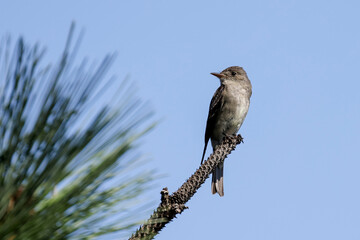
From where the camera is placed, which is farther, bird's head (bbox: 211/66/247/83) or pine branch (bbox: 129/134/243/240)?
bird's head (bbox: 211/66/247/83)

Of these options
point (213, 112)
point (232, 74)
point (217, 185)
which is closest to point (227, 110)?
point (213, 112)

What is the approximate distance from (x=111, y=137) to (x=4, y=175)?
358 mm

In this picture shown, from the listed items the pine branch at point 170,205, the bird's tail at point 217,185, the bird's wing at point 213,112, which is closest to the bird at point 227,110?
the bird's wing at point 213,112

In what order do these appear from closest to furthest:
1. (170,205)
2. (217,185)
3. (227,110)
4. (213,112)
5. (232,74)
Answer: (170,205) < (217,185) < (227,110) < (213,112) < (232,74)

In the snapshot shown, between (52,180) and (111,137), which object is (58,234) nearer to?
(52,180)

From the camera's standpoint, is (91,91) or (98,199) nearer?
(91,91)

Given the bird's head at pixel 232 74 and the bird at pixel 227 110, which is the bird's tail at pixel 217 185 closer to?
the bird at pixel 227 110

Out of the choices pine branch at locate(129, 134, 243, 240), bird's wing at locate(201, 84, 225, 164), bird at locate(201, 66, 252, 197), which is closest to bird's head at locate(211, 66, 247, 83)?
bird at locate(201, 66, 252, 197)

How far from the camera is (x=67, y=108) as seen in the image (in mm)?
1542

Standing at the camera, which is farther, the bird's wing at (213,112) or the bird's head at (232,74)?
the bird's head at (232,74)

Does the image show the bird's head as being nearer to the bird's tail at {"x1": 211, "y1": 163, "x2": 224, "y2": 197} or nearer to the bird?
the bird

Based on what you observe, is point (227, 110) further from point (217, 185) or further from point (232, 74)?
point (217, 185)

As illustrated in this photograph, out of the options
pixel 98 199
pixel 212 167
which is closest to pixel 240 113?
pixel 212 167

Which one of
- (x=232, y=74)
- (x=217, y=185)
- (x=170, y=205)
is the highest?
(x=232, y=74)
